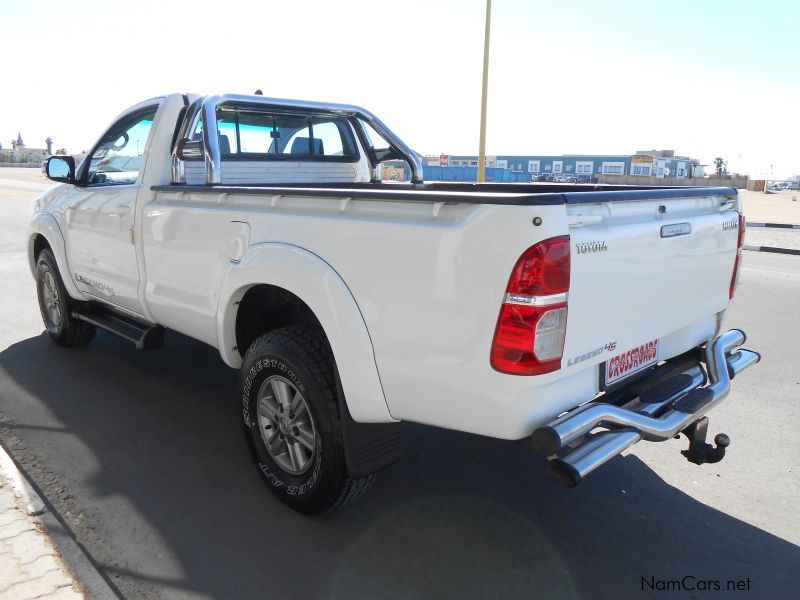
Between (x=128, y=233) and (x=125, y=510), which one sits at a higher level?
(x=128, y=233)

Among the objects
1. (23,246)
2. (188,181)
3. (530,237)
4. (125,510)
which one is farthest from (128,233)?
(23,246)

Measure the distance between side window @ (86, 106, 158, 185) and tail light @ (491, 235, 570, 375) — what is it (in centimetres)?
306

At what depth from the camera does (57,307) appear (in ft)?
18.0

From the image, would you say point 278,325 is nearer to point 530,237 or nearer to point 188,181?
point 188,181

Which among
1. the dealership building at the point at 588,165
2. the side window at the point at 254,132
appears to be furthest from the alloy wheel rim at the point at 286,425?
the dealership building at the point at 588,165

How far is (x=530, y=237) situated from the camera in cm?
206

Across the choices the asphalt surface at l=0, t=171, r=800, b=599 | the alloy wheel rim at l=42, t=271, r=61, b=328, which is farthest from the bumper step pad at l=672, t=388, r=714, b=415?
the alloy wheel rim at l=42, t=271, r=61, b=328

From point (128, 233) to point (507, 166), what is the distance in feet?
294

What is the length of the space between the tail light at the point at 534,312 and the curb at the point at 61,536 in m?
1.80

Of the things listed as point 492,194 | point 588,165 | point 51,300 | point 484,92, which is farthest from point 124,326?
point 588,165

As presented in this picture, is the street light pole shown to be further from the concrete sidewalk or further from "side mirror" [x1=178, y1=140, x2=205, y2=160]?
the concrete sidewalk

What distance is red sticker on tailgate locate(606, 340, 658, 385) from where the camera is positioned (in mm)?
2576

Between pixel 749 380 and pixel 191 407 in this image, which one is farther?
pixel 749 380

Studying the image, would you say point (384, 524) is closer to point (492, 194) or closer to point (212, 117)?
point (492, 194)
